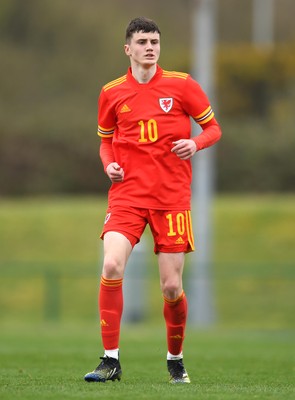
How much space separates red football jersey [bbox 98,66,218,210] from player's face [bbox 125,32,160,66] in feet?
0.55

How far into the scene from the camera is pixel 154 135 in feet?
27.9

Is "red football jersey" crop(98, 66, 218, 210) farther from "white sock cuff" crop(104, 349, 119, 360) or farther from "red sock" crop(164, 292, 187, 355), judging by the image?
"white sock cuff" crop(104, 349, 119, 360)

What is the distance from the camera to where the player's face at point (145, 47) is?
8.52 m

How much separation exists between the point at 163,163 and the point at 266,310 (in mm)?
16264

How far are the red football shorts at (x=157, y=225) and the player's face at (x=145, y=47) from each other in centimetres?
104

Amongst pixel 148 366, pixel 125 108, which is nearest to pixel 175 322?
pixel 125 108

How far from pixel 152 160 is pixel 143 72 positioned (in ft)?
2.07

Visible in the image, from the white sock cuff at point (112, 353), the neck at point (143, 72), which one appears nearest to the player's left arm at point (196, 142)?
the neck at point (143, 72)

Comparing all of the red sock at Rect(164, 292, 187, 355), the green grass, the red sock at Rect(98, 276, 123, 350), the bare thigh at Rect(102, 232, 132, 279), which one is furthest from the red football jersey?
the green grass

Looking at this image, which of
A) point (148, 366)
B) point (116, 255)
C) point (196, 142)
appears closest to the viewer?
point (116, 255)

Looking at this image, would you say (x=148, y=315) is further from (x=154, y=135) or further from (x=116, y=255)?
(x=116, y=255)

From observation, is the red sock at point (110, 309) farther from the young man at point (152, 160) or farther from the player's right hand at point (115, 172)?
the player's right hand at point (115, 172)

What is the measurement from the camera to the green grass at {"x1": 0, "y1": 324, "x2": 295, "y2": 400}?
7.85m

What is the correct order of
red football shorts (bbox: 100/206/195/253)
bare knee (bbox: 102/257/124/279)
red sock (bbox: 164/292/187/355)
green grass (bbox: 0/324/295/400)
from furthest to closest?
red sock (bbox: 164/292/187/355), red football shorts (bbox: 100/206/195/253), bare knee (bbox: 102/257/124/279), green grass (bbox: 0/324/295/400)
